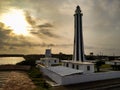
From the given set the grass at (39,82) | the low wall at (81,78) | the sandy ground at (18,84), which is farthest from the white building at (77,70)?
the sandy ground at (18,84)

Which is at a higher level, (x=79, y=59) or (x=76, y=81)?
(x=79, y=59)

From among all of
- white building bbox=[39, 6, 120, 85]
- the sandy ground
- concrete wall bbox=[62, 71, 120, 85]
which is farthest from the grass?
concrete wall bbox=[62, 71, 120, 85]

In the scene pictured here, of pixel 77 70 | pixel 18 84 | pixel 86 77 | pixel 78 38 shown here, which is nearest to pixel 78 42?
pixel 78 38

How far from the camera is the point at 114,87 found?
24609 millimetres

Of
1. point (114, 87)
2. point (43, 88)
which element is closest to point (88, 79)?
point (114, 87)

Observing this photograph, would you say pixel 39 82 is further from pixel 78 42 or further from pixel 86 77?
pixel 78 42

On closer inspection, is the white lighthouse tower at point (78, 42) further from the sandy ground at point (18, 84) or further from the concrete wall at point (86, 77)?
the sandy ground at point (18, 84)

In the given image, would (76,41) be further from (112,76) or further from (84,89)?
(84,89)

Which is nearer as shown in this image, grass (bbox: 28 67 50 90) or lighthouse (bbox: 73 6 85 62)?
grass (bbox: 28 67 50 90)

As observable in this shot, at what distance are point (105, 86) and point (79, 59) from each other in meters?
17.6

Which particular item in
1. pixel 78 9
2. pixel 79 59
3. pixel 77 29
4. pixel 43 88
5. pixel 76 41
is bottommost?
pixel 43 88

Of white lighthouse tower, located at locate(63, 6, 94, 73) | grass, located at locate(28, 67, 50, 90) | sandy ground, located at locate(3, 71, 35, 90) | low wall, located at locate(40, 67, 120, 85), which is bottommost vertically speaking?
sandy ground, located at locate(3, 71, 35, 90)

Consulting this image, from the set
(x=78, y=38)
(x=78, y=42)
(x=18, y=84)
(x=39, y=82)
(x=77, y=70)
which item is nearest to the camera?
(x=18, y=84)

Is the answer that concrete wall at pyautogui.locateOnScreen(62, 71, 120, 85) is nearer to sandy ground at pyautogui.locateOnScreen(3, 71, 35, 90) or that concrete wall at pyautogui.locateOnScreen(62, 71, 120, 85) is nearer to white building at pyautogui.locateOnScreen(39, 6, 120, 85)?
white building at pyautogui.locateOnScreen(39, 6, 120, 85)
